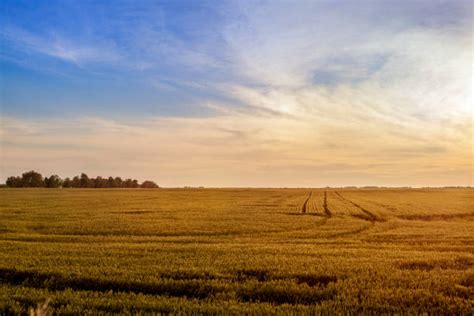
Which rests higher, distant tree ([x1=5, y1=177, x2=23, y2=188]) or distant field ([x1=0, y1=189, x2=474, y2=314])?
distant tree ([x1=5, y1=177, x2=23, y2=188])

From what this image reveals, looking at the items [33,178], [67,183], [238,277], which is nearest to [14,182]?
[33,178]

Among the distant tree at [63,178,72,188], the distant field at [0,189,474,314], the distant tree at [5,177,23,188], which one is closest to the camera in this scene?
the distant field at [0,189,474,314]

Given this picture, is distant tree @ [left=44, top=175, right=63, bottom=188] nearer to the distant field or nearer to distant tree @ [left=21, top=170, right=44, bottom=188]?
distant tree @ [left=21, top=170, right=44, bottom=188]

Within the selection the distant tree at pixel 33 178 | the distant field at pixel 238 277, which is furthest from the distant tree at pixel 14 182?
the distant field at pixel 238 277

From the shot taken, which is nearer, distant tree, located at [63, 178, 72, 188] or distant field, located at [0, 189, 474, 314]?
distant field, located at [0, 189, 474, 314]

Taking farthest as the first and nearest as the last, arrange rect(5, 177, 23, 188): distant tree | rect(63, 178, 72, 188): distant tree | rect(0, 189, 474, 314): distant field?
rect(63, 178, 72, 188): distant tree < rect(5, 177, 23, 188): distant tree < rect(0, 189, 474, 314): distant field

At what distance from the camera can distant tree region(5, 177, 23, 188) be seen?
18300cm

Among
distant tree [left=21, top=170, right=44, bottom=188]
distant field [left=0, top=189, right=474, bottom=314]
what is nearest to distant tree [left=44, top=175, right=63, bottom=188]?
distant tree [left=21, top=170, right=44, bottom=188]

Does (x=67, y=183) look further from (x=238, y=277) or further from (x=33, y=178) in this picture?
(x=238, y=277)

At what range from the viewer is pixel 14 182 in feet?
602

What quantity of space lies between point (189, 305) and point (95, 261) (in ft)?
26.3

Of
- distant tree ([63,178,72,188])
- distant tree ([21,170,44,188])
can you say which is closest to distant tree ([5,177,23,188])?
distant tree ([21,170,44,188])

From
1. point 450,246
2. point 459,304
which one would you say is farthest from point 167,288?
point 450,246

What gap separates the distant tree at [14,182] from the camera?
18300 centimetres
